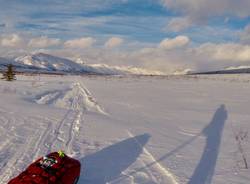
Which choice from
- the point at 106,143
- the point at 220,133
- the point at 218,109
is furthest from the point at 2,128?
the point at 218,109

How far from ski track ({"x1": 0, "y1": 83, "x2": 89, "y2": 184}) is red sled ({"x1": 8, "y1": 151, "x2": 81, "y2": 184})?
0.79 metres

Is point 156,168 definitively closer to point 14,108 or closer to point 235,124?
point 235,124

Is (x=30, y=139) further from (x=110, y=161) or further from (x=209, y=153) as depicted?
(x=209, y=153)

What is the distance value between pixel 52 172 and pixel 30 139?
3.75 metres

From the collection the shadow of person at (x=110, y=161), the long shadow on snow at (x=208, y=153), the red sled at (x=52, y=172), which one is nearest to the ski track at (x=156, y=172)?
the long shadow on snow at (x=208, y=153)

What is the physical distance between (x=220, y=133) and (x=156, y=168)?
527cm

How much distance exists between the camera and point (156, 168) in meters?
7.44

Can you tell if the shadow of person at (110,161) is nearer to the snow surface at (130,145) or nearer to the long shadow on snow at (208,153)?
the snow surface at (130,145)

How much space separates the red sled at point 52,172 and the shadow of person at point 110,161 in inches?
19.3

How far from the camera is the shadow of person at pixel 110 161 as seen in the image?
659 cm

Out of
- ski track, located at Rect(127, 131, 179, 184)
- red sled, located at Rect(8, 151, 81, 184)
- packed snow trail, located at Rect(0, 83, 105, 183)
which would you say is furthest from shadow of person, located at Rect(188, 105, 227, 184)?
packed snow trail, located at Rect(0, 83, 105, 183)

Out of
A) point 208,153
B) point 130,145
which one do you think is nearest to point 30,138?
point 130,145

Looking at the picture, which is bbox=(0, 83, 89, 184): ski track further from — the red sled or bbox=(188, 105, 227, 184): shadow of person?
bbox=(188, 105, 227, 184): shadow of person

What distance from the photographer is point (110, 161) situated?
7742 mm
